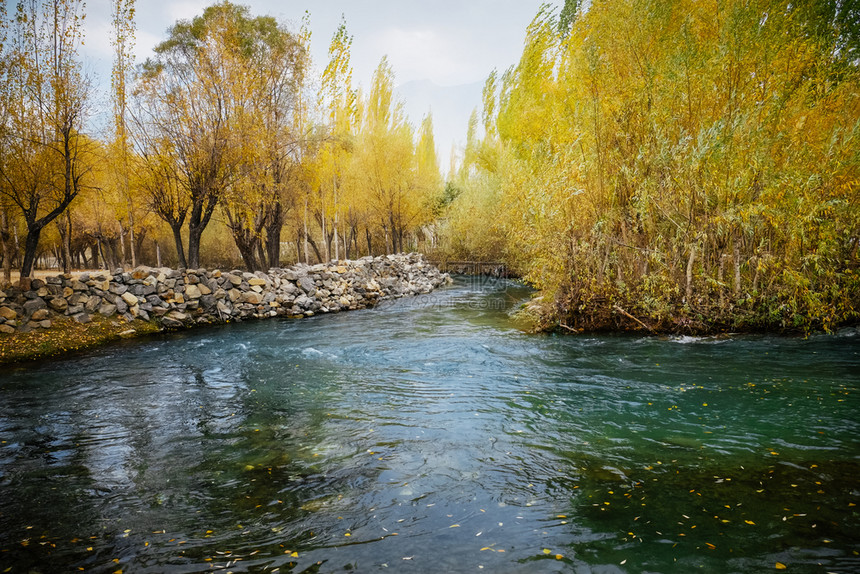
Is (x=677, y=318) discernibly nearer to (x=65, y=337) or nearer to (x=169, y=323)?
(x=169, y=323)

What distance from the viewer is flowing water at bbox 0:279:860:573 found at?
11.3ft

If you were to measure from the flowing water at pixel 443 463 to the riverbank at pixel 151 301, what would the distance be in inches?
83.8

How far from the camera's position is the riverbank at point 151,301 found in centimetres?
1060

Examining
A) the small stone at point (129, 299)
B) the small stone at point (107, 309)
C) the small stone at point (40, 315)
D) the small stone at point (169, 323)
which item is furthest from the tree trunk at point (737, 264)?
the small stone at point (40, 315)

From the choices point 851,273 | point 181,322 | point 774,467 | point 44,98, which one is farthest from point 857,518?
point 44,98

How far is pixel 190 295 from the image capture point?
46.3 feet

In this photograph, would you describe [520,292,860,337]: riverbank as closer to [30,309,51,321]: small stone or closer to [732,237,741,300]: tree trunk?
[732,237,741,300]: tree trunk

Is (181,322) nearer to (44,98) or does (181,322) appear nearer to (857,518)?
(44,98)

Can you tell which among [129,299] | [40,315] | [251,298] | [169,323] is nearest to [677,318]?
[251,298]

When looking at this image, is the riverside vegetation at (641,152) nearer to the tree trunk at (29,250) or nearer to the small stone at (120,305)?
the tree trunk at (29,250)

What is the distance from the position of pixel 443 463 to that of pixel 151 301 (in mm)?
11778

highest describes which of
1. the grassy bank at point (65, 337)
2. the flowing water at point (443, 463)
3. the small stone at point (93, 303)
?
the small stone at point (93, 303)

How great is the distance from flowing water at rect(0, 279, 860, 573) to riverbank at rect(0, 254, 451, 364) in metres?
2.13

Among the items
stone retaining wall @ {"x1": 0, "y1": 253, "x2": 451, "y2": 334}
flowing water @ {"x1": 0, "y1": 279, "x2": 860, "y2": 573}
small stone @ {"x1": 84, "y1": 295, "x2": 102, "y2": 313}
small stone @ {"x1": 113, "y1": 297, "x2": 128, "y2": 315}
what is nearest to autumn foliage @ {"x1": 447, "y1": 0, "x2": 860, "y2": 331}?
flowing water @ {"x1": 0, "y1": 279, "x2": 860, "y2": 573}
